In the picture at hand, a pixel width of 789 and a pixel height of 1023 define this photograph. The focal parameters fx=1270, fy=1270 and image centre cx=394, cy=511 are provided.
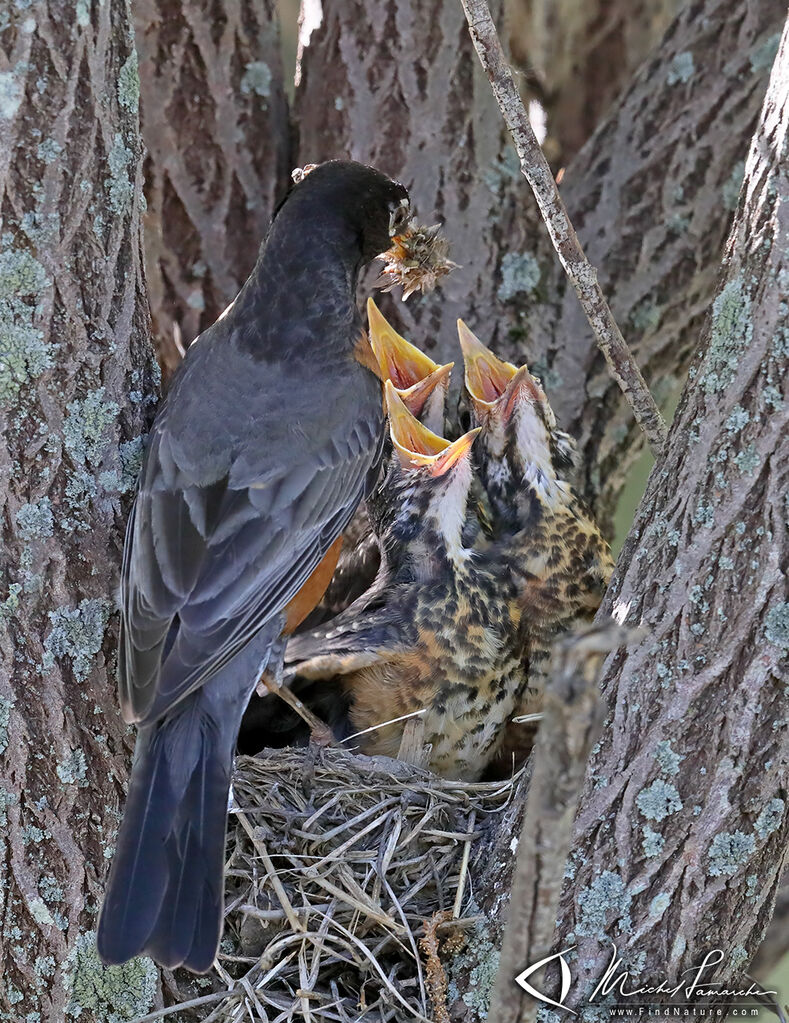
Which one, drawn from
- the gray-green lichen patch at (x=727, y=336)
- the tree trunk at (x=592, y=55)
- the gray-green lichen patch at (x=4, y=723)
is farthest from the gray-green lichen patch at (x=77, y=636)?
the tree trunk at (x=592, y=55)

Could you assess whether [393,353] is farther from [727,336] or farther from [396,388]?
[727,336]

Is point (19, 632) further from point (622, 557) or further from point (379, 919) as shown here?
point (622, 557)

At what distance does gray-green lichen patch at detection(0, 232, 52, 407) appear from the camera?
249 centimetres

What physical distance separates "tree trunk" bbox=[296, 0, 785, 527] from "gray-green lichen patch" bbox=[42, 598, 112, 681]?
1.79m

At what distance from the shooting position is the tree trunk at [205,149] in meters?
4.09

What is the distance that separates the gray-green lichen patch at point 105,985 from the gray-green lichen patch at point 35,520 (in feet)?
2.62

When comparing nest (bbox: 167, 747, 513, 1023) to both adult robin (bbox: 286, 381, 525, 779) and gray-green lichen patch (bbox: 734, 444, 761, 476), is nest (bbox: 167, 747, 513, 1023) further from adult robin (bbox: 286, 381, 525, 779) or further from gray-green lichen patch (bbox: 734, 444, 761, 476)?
gray-green lichen patch (bbox: 734, 444, 761, 476)

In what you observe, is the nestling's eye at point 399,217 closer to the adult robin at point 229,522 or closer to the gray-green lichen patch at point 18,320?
the adult robin at point 229,522

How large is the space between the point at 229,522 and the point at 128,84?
102cm

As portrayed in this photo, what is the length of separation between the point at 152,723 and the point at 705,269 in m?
2.38

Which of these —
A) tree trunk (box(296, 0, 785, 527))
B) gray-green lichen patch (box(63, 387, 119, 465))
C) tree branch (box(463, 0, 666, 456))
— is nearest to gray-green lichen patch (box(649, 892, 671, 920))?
tree branch (box(463, 0, 666, 456))

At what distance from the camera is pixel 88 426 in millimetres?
2605

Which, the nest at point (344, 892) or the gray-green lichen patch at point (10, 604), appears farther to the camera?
the nest at point (344, 892)
